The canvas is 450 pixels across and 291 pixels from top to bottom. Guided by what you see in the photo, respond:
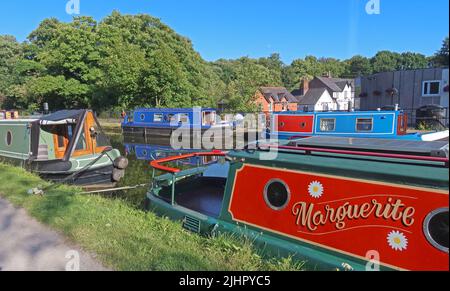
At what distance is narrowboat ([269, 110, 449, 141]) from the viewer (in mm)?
13727

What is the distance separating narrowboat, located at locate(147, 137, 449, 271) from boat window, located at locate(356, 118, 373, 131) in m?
10.7

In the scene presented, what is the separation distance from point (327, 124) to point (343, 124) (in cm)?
91

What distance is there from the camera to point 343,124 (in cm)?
1495

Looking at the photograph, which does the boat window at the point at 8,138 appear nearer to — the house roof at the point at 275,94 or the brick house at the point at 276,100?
the brick house at the point at 276,100

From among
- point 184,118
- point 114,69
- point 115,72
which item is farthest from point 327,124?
point 114,69

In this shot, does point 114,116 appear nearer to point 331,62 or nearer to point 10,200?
point 10,200

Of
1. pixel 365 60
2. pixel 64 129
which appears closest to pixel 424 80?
pixel 64 129

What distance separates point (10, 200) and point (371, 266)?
6135 mm

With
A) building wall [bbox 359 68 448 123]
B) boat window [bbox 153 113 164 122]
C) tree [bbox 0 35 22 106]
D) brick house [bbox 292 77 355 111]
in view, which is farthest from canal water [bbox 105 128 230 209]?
brick house [bbox 292 77 355 111]

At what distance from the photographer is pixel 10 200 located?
20.9 ft

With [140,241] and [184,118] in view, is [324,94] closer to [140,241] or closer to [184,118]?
[184,118]

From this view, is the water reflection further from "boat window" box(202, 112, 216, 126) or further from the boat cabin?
"boat window" box(202, 112, 216, 126)

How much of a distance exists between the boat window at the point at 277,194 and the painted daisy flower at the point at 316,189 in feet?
0.89

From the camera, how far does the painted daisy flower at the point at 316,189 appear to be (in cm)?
357
